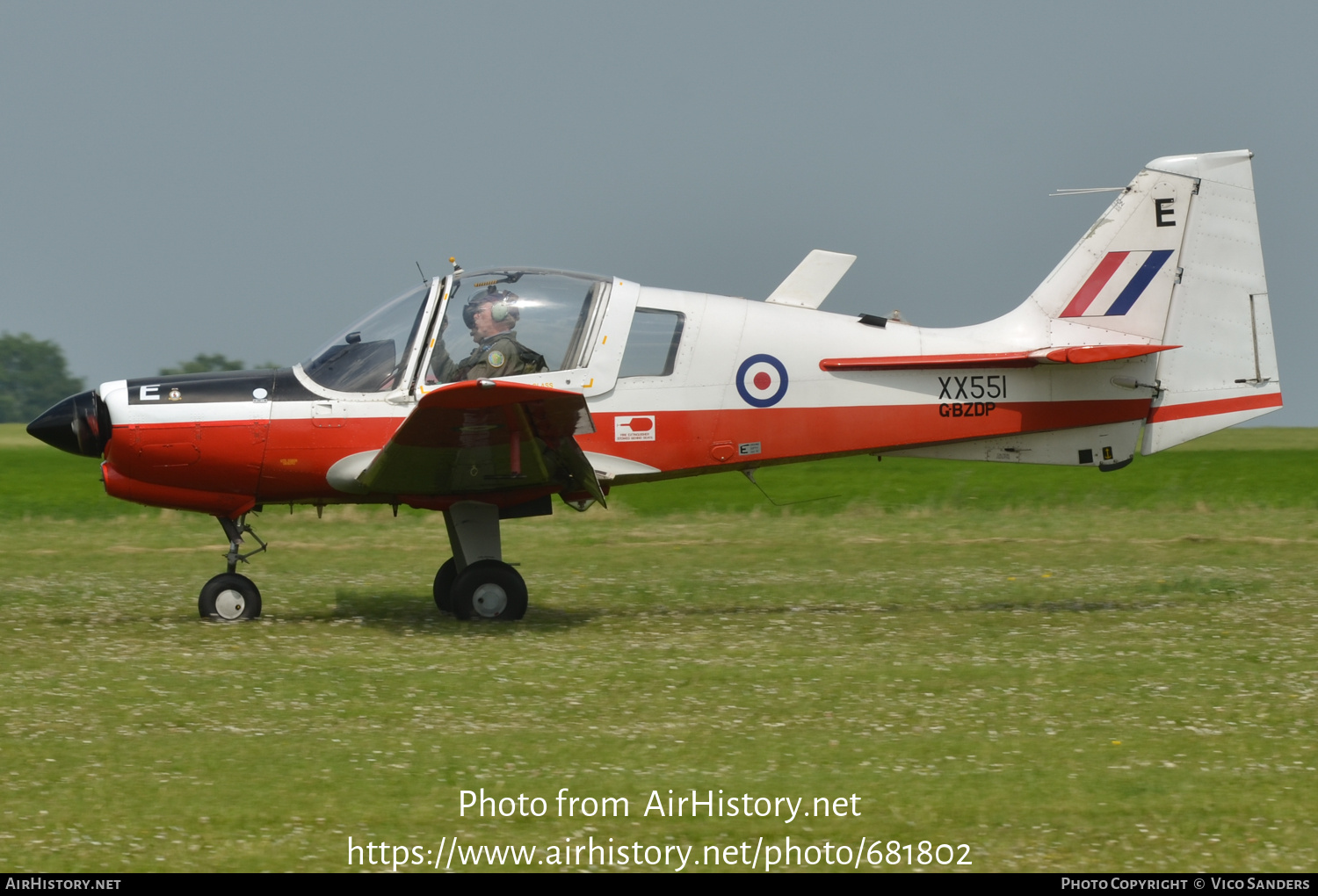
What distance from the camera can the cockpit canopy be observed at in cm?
970

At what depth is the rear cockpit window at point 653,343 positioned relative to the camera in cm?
1003

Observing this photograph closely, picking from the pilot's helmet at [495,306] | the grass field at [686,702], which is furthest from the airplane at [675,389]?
the grass field at [686,702]

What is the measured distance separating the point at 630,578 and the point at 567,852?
7.70 meters

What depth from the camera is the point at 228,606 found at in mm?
9930

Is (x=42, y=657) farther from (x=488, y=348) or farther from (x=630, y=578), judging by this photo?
(x=630, y=578)

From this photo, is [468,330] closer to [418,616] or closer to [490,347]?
[490,347]

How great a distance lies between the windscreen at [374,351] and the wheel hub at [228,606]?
1.74 meters

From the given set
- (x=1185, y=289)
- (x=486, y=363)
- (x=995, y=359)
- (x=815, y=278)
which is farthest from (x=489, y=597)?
(x=1185, y=289)

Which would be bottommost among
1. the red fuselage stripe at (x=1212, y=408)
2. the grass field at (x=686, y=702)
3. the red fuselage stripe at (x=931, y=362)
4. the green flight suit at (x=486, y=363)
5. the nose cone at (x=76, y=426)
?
the grass field at (x=686, y=702)

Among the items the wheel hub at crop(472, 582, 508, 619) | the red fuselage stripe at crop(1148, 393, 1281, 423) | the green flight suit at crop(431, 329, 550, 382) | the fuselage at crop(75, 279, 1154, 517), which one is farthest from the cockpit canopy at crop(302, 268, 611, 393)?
the red fuselage stripe at crop(1148, 393, 1281, 423)

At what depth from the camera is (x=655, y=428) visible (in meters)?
10.1

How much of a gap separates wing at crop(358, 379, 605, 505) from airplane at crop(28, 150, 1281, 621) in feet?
0.08

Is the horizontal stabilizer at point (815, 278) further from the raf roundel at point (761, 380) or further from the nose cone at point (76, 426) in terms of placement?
the nose cone at point (76, 426)

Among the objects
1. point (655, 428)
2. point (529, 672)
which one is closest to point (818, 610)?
point (655, 428)
